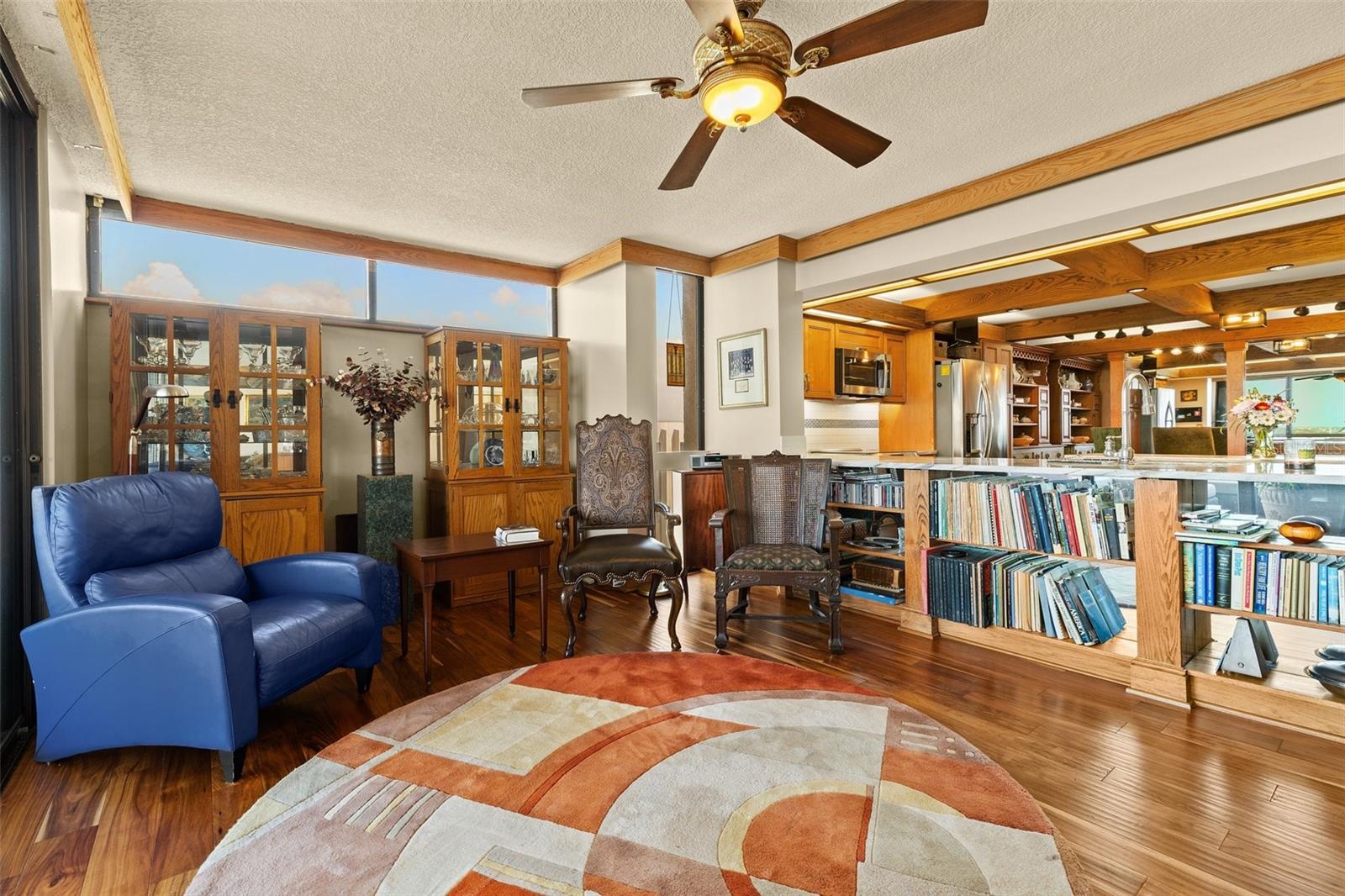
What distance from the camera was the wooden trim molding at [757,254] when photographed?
464 cm

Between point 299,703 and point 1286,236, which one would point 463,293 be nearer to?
point 299,703

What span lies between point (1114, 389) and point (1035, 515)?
311 inches

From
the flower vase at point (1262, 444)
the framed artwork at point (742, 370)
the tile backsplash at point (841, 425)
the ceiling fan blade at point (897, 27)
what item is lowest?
the flower vase at point (1262, 444)

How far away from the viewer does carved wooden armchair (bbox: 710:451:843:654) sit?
129 inches

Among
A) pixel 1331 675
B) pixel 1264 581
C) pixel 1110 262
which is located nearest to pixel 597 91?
pixel 1264 581

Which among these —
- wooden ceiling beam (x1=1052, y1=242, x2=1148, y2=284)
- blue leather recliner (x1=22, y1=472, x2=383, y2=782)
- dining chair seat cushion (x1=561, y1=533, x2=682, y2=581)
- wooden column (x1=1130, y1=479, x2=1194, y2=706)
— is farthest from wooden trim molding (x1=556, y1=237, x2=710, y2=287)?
wooden column (x1=1130, y1=479, x2=1194, y2=706)

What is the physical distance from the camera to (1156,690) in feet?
8.66

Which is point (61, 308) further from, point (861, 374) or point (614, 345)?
point (861, 374)

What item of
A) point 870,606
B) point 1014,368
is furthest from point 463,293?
point 1014,368

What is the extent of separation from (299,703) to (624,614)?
1867 millimetres

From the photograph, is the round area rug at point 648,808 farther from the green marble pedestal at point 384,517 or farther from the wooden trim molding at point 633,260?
the wooden trim molding at point 633,260

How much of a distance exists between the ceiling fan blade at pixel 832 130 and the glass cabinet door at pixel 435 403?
308cm

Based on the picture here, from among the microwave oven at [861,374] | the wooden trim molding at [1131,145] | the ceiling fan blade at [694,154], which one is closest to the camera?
the ceiling fan blade at [694,154]

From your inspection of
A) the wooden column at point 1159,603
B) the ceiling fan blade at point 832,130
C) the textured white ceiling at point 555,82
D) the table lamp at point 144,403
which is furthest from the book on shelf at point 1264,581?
the table lamp at point 144,403
